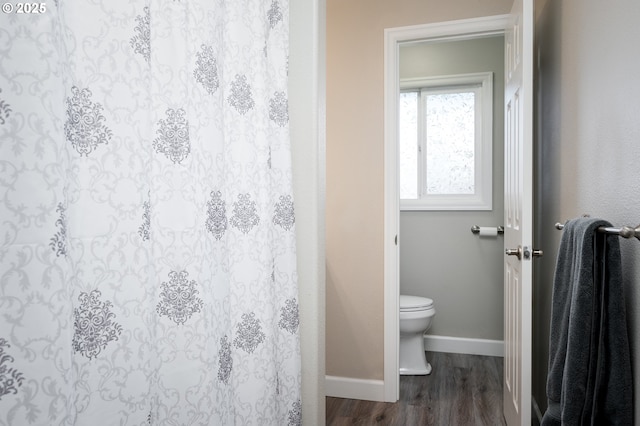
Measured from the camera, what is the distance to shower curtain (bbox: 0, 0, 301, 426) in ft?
2.22

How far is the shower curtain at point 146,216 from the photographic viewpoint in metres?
0.68

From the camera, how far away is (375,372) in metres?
2.56

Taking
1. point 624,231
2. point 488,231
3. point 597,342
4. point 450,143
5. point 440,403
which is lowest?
point 440,403

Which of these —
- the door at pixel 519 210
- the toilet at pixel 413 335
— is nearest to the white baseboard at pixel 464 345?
the toilet at pixel 413 335

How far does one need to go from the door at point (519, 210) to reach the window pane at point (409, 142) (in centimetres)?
A: 132

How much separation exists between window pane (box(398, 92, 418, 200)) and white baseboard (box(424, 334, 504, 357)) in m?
1.24

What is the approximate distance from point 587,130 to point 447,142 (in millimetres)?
2122

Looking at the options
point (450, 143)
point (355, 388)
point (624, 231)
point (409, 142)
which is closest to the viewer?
point (624, 231)

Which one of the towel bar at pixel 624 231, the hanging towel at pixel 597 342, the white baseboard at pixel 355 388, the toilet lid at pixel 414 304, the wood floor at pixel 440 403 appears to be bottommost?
the wood floor at pixel 440 403

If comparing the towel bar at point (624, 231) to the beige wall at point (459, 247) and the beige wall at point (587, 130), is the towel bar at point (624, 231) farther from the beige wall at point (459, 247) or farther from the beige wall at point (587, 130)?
the beige wall at point (459, 247)

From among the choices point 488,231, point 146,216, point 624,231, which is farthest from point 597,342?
point 488,231

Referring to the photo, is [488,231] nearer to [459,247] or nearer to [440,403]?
[459,247]

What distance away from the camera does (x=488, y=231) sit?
3236mm

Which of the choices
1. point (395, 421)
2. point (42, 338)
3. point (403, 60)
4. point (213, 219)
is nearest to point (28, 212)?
point (42, 338)
